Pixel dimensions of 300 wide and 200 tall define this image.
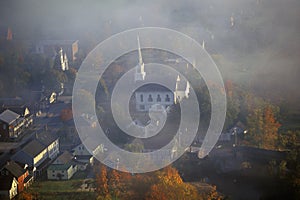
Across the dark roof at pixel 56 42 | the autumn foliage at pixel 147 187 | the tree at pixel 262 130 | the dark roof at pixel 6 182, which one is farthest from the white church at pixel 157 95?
the dark roof at pixel 56 42

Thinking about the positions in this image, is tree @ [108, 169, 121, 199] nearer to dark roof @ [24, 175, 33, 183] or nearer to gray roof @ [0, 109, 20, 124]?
dark roof @ [24, 175, 33, 183]

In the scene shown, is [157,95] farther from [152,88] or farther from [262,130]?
[262,130]

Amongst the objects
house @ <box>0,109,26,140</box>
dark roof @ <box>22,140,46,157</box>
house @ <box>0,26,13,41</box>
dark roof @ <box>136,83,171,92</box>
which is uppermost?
house @ <box>0,26,13,41</box>

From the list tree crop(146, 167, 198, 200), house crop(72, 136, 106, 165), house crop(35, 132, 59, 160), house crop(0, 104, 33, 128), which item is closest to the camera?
tree crop(146, 167, 198, 200)

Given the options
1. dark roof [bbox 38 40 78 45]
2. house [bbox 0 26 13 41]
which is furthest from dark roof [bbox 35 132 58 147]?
house [bbox 0 26 13 41]

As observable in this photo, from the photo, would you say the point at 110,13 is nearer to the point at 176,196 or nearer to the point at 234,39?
the point at 234,39

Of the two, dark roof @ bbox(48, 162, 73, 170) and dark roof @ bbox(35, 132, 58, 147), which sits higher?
dark roof @ bbox(35, 132, 58, 147)

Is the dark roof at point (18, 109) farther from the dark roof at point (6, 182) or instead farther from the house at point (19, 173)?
the dark roof at point (6, 182)
